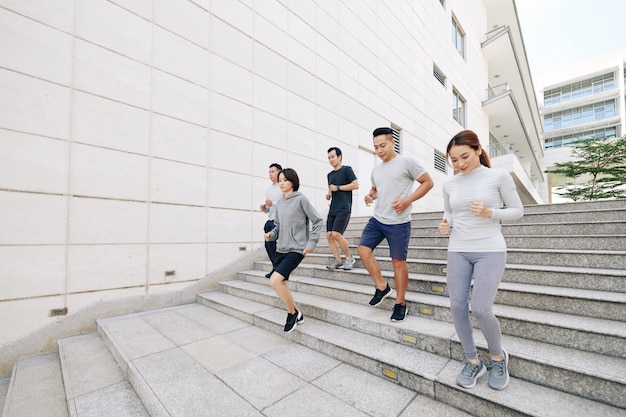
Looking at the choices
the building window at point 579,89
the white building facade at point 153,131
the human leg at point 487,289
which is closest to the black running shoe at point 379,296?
the human leg at point 487,289

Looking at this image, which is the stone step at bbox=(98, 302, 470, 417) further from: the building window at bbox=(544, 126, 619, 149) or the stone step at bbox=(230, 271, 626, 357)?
the building window at bbox=(544, 126, 619, 149)

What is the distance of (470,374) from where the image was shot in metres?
2.02

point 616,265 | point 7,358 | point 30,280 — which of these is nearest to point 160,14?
point 30,280

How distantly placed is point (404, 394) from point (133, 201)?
14.5 ft

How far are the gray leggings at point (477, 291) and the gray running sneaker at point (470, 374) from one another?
7cm

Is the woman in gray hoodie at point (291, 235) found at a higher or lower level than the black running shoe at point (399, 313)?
higher

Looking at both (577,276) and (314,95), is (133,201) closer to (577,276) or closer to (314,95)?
(314,95)

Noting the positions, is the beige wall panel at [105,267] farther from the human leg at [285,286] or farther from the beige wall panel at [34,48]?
the human leg at [285,286]

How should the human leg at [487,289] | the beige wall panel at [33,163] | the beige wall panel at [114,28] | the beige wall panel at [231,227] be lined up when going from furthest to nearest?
the beige wall panel at [231,227], the beige wall panel at [114,28], the beige wall panel at [33,163], the human leg at [487,289]

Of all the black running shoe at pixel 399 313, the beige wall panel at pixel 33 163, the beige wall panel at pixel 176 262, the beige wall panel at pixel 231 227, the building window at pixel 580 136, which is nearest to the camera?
the black running shoe at pixel 399 313

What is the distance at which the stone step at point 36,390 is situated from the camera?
2314 mm

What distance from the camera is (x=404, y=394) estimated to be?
2199mm

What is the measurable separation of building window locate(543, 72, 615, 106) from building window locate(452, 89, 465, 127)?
116 feet

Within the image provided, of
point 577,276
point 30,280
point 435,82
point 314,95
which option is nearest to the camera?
point 577,276
